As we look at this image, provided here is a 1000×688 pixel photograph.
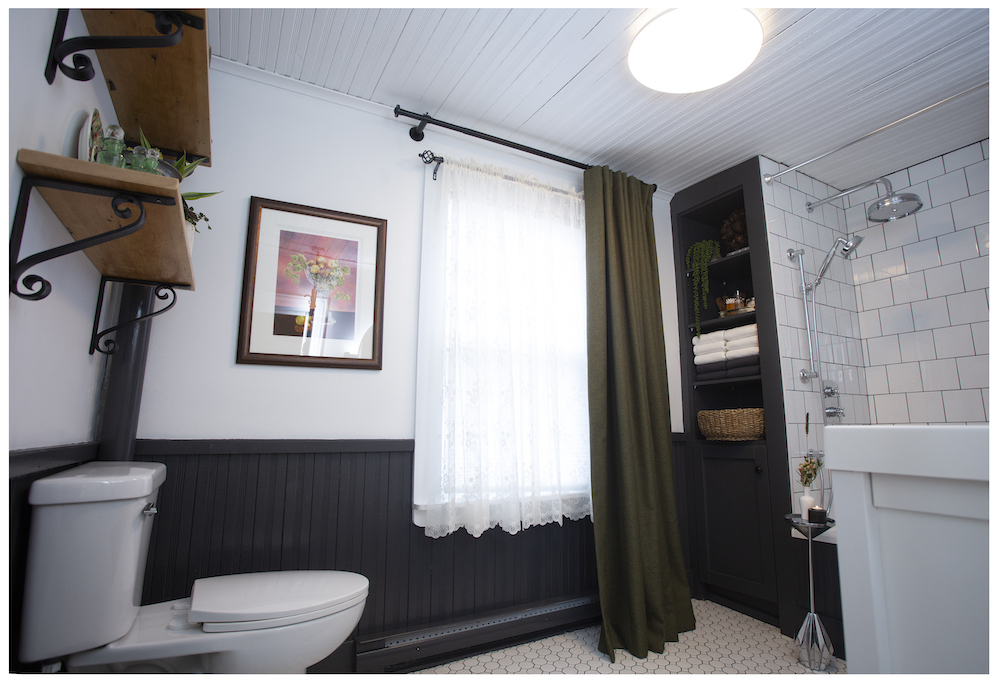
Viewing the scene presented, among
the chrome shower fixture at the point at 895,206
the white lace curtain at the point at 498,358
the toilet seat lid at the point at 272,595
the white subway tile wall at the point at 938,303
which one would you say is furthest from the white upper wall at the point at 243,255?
the white subway tile wall at the point at 938,303

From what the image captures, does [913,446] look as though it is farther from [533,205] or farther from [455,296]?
[533,205]

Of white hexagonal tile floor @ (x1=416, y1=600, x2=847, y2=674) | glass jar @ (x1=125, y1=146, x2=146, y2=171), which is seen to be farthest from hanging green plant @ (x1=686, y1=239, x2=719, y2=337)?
glass jar @ (x1=125, y1=146, x2=146, y2=171)

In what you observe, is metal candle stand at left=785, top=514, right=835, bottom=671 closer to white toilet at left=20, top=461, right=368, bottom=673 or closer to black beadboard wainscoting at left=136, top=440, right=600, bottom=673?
black beadboard wainscoting at left=136, top=440, right=600, bottom=673

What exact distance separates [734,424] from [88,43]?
272 centimetres

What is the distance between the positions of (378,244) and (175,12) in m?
1.10

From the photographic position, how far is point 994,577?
56cm

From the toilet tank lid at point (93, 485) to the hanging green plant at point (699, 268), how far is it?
2.58 meters

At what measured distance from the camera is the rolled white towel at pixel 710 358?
2727mm

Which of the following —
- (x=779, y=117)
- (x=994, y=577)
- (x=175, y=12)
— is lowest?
(x=994, y=577)

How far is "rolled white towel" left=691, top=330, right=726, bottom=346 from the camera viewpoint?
2752 mm

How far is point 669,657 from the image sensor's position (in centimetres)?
204

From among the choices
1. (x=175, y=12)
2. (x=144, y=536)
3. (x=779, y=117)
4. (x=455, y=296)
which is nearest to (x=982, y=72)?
(x=779, y=117)

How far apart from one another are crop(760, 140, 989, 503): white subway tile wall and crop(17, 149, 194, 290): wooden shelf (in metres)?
2.51

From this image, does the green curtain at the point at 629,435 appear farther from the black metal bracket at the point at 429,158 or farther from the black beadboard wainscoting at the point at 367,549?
the black metal bracket at the point at 429,158
